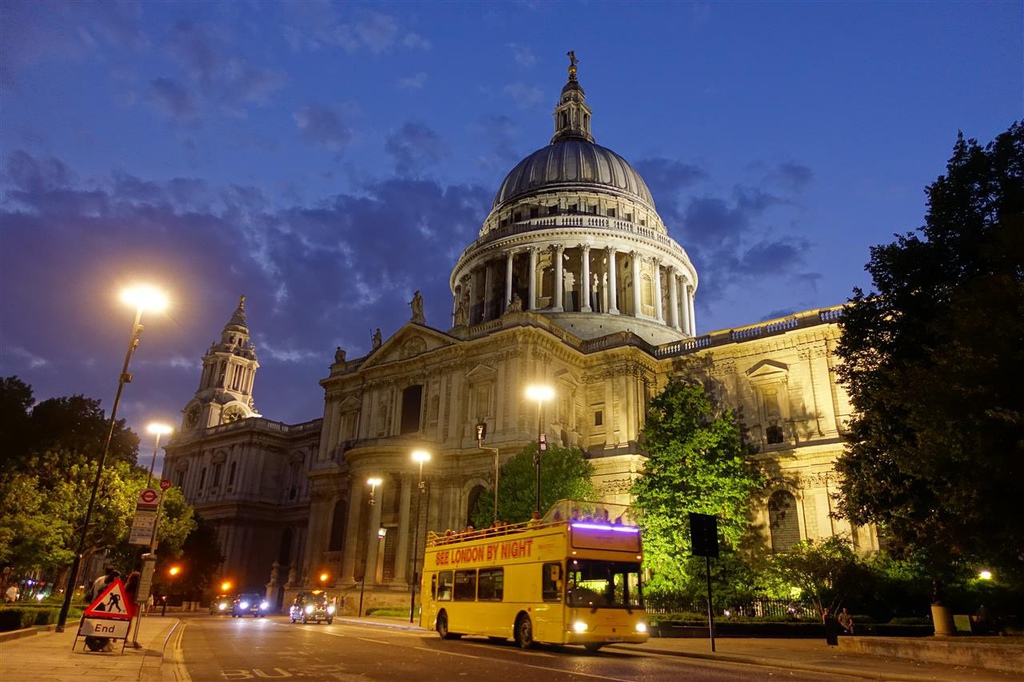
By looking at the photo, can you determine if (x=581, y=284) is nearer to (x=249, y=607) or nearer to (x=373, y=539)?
(x=373, y=539)

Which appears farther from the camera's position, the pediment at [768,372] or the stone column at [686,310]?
the stone column at [686,310]

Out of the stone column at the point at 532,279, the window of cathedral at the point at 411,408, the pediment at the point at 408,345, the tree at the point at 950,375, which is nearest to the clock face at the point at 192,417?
the pediment at the point at 408,345

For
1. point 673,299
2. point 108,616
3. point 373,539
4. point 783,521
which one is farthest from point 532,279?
point 108,616

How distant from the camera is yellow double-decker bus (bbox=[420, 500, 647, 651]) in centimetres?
1780

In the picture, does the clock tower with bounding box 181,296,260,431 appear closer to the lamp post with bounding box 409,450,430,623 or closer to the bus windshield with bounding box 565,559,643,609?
the lamp post with bounding box 409,450,430,623

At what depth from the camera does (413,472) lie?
43.2m

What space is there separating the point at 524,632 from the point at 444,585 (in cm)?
529

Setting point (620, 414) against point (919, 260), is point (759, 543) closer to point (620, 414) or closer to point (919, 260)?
point (620, 414)

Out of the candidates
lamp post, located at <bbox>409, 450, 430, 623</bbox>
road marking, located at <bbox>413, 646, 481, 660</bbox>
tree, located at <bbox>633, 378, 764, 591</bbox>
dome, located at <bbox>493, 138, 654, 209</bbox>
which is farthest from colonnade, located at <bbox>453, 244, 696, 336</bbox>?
road marking, located at <bbox>413, 646, 481, 660</bbox>

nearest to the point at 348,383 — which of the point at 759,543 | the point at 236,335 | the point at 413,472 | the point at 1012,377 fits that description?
the point at 413,472

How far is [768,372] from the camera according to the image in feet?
145

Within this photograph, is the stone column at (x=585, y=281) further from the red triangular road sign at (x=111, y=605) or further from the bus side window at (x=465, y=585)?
the red triangular road sign at (x=111, y=605)

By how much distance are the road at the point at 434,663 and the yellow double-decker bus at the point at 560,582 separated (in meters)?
0.58

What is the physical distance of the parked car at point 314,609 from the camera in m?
35.0
